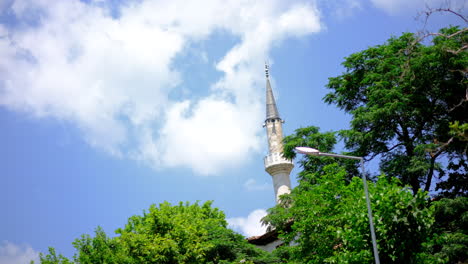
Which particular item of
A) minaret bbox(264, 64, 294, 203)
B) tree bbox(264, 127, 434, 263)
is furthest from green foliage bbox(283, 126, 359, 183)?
minaret bbox(264, 64, 294, 203)

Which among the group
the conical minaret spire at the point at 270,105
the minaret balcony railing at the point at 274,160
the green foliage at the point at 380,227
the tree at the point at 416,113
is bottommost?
the green foliage at the point at 380,227

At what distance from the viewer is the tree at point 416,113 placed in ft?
79.2

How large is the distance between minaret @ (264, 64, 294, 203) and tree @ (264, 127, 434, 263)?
19762 mm

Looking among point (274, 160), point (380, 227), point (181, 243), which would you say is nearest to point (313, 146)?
point (181, 243)

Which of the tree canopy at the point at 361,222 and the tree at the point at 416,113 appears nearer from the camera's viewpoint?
the tree canopy at the point at 361,222

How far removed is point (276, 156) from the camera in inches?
1778

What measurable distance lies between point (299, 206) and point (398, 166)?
6.02 metres

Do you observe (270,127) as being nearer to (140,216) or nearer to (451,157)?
(140,216)

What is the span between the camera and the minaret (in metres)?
44.4

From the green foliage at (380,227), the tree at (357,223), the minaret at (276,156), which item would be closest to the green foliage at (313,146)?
the tree at (357,223)

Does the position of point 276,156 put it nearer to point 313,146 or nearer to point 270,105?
point 270,105

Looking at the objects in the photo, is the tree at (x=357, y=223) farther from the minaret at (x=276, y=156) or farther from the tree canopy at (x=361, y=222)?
the minaret at (x=276, y=156)

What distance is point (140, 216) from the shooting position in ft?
104

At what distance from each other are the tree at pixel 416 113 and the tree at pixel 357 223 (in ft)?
13.0
